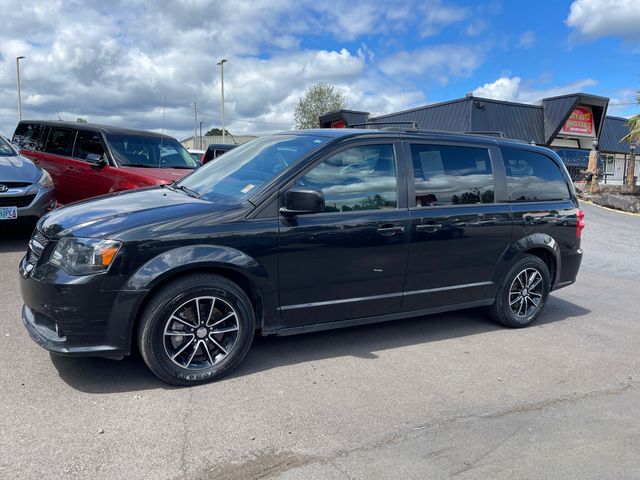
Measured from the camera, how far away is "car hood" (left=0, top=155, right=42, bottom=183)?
23.0ft

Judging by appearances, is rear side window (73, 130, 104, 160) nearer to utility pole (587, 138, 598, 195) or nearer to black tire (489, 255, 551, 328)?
black tire (489, 255, 551, 328)

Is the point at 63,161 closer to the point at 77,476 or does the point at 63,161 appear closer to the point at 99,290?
the point at 99,290

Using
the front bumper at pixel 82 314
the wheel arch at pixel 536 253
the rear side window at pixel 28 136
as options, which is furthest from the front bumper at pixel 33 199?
the wheel arch at pixel 536 253

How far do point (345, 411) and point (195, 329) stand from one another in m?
1.20

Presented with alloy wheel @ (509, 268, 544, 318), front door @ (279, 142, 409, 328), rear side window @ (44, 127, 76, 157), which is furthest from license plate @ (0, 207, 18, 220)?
alloy wheel @ (509, 268, 544, 318)

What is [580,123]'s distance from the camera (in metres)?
29.5

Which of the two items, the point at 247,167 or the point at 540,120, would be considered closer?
the point at 247,167

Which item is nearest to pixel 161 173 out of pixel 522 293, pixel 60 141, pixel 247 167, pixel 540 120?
pixel 60 141

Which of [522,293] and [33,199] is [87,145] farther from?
[522,293]

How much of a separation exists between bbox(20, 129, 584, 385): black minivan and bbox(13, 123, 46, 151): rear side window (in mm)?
6124

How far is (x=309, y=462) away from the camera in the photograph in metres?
2.87

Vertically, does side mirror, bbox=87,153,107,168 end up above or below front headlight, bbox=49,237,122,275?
above

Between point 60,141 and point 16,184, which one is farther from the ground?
point 60,141

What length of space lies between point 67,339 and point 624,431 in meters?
3.74
